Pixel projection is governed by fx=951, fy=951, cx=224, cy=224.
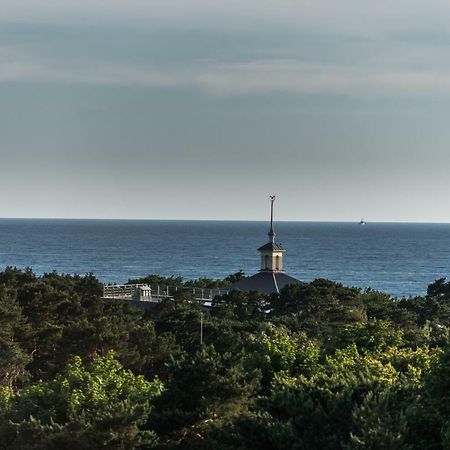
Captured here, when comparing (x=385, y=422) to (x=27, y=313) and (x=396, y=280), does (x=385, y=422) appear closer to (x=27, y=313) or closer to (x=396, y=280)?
(x=27, y=313)

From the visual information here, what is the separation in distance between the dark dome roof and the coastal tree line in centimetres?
1532

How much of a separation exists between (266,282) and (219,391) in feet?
126

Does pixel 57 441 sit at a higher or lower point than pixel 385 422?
lower

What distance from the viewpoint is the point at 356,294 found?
6275 cm

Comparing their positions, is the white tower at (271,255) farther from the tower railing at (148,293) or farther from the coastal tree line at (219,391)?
the coastal tree line at (219,391)

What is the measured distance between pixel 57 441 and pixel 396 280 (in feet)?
444

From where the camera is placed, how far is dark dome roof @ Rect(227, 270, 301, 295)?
61.0 metres

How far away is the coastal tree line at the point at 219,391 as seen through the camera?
1917 centimetres

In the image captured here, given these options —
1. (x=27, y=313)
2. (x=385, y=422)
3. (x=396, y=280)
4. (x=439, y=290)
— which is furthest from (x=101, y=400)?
(x=396, y=280)

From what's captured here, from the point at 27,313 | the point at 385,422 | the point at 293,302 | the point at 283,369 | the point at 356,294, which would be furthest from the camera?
the point at 356,294

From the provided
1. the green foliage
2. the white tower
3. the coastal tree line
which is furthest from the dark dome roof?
the green foliage

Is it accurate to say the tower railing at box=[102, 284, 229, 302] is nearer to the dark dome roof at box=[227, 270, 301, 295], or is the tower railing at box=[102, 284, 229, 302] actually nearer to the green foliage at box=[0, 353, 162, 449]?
the dark dome roof at box=[227, 270, 301, 295]

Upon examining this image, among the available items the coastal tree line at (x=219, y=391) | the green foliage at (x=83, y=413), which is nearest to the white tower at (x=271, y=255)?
the coastal tree line at (x=219, y=391)

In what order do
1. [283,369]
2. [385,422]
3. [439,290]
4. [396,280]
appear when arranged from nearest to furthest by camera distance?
1. [385,422]
2. [283,369]
3. [439,290]
4. [396,280]
